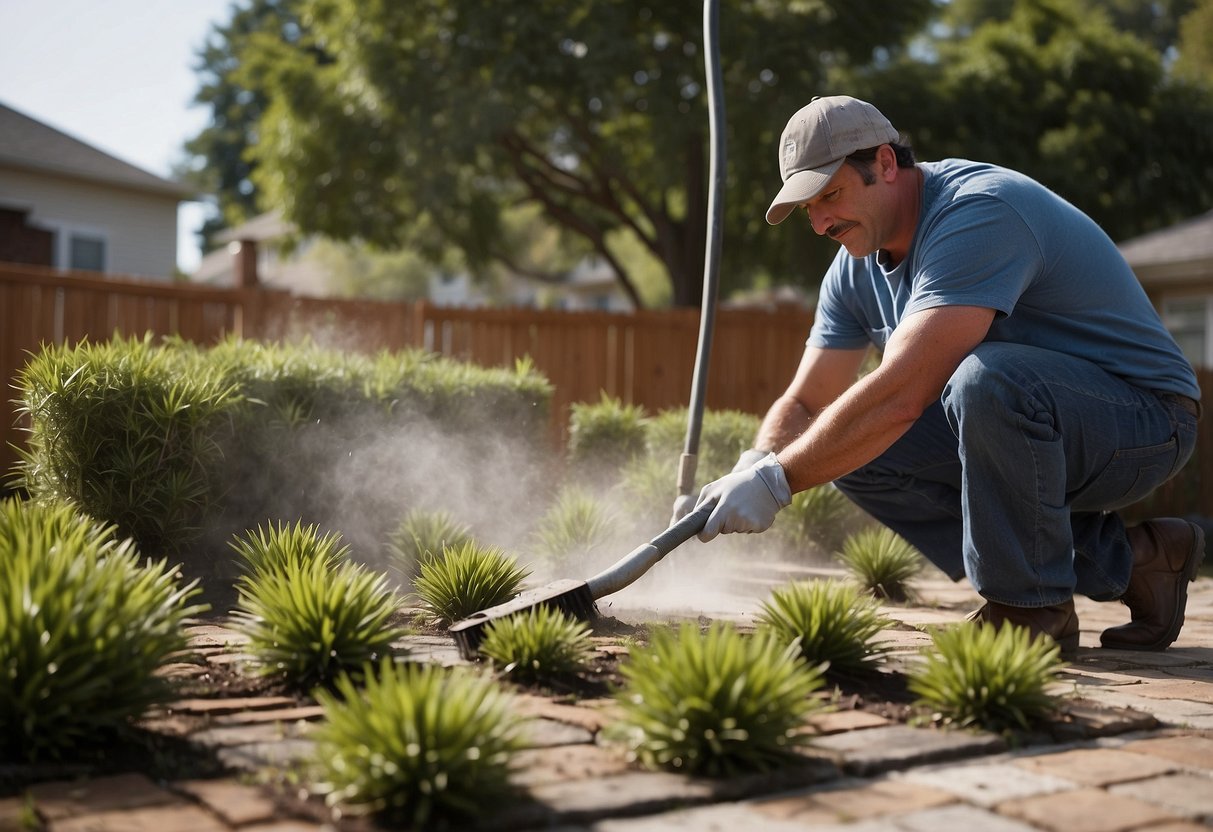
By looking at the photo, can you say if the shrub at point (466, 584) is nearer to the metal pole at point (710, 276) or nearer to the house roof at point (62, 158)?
the metal pole at point (710, 276)

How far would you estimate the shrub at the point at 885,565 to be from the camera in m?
4.25

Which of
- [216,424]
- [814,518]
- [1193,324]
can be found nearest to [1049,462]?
[814,518]

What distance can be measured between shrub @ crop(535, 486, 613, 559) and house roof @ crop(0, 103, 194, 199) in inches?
560

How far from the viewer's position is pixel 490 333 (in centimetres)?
934

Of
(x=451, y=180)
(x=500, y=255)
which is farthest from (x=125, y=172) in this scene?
(x=500, y=255)

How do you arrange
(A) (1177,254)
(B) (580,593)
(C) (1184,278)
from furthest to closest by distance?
(C) (1184,278), (A) (1177,254), (B) (580,593)

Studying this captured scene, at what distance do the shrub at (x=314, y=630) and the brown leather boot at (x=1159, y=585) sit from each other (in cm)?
221

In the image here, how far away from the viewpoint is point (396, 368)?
4875mm

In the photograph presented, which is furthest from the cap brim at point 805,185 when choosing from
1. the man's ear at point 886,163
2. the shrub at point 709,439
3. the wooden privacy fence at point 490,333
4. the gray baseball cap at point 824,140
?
the wooden privacy fence at point 490,333

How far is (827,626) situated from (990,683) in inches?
16.7

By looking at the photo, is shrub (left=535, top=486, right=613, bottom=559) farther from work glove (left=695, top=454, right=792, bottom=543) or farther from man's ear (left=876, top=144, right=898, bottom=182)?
man's ear (left=876, top=144, right=898, bottom=182)

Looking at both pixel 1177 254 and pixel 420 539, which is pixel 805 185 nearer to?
pixel 420 539

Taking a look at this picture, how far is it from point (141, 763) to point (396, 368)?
3.01 m

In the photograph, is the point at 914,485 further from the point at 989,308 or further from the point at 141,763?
the point at 141,763
